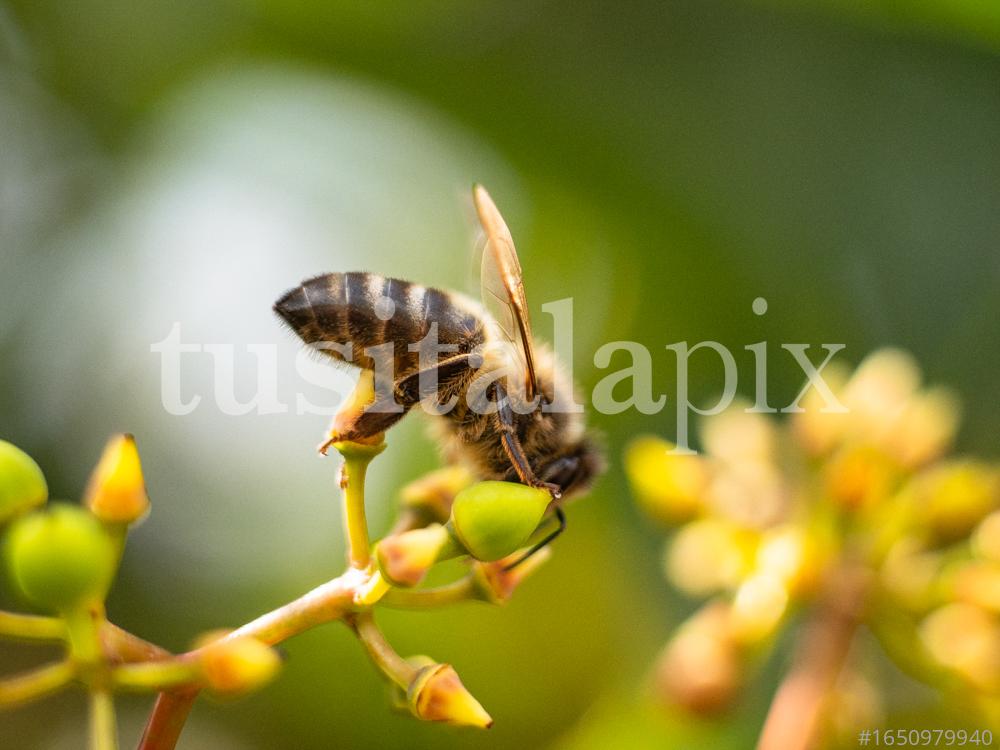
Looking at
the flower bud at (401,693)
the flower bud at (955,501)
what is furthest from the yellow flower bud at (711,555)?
the flower bud at (401,693)

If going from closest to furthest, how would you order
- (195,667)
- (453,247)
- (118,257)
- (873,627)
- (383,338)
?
(195,667) < (383,338) < (873,627) < (118,257) < (453,247)

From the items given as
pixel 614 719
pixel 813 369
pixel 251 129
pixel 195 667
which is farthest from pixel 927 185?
pixel 195 667

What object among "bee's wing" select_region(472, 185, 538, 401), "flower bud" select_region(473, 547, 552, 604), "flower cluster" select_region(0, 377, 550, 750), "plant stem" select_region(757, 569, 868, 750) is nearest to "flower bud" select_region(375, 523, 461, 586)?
"flower cluster" select_region(0, 377, 550, 750)

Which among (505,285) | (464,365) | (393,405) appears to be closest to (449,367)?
(464,365)

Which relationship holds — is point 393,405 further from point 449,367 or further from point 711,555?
point 711,555

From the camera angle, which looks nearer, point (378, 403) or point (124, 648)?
point (124, 648)

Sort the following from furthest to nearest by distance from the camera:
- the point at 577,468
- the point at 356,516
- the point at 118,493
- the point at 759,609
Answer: the point at 759,609 < the point at 577,468 < the point at 356,516 < the point at 118,493

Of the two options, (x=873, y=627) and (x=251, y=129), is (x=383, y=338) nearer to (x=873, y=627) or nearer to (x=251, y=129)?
(x=873, y=627)
